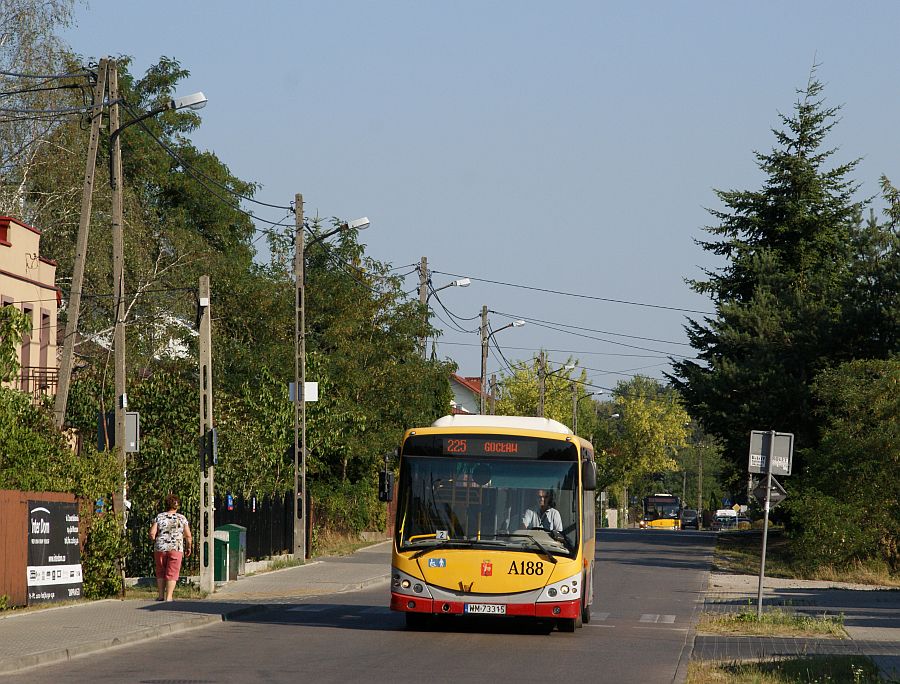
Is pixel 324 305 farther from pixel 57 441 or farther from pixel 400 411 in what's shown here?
pixel 57 441

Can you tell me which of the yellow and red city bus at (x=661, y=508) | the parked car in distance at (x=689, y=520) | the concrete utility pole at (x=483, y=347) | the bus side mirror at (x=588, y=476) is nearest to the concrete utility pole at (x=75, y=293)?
the bus side mirror at (x=588, y=476)

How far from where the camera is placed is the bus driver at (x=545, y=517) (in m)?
18.7

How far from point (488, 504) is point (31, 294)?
24.7m

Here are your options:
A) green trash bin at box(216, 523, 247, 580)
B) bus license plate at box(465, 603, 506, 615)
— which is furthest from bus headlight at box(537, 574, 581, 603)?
green trash bin at box(216, 523, 247, 580)

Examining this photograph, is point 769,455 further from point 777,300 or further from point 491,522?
point 777,300

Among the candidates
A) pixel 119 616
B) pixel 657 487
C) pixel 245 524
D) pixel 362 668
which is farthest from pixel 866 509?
pixel 657 487

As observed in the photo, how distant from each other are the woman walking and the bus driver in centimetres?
647

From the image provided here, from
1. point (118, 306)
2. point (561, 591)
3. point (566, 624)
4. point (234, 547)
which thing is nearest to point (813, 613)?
point (566, 624)

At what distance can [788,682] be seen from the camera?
13.5m

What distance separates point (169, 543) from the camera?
74.5ft

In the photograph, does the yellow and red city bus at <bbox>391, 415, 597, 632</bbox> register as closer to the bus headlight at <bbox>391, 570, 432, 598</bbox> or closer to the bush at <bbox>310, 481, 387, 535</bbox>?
the bus headlight at <bbox>391, 570, 432, 598</bbox>

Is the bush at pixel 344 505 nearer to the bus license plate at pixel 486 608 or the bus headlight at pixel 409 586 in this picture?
the bus headlight at pixel 409 586

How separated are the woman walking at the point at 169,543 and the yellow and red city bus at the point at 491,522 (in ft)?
16.3

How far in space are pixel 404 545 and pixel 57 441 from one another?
8.72 m
